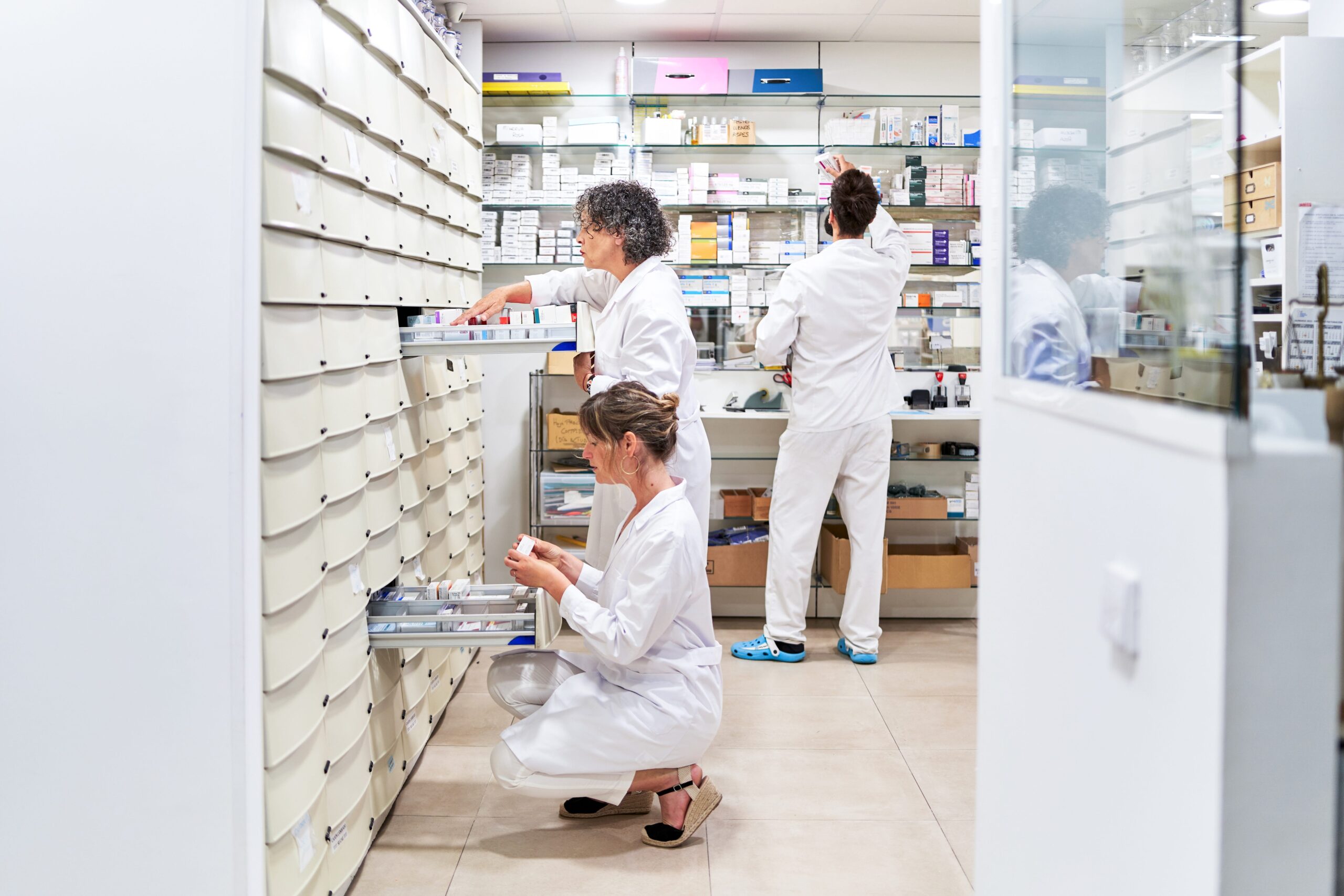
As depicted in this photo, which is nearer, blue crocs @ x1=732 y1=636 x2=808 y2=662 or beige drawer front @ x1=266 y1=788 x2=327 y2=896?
beige drawer front @ x1=266 y1=788 x2=327 y2=896

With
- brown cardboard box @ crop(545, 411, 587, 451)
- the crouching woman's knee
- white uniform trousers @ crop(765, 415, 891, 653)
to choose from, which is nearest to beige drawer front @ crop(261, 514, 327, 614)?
the crouching woman's knee

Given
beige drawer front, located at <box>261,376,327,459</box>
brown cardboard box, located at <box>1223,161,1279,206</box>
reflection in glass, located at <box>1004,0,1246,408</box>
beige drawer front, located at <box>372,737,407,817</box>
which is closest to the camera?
reflection in glass, located at <box>1004,0,1246,408</box>

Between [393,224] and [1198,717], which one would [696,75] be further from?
[1198,717]

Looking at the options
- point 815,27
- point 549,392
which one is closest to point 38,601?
point 549,392

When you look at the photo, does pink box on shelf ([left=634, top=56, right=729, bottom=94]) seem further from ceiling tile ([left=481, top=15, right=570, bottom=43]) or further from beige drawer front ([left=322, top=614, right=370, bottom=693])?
beige drawer front ([left=322, top=614, right=370, bottom=693])

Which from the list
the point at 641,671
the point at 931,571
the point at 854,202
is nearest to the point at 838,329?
the point at 854,202

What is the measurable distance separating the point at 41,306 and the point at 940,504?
377cm

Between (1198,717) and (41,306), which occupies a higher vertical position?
(41,306)

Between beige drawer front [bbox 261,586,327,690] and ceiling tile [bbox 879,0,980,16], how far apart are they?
3.69m

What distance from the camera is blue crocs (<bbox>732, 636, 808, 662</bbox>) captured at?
4.20m

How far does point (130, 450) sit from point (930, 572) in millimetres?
3570

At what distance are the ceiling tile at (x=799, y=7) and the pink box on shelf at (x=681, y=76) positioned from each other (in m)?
0.28

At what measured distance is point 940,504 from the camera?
466 centimetres

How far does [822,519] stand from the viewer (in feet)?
14.0
